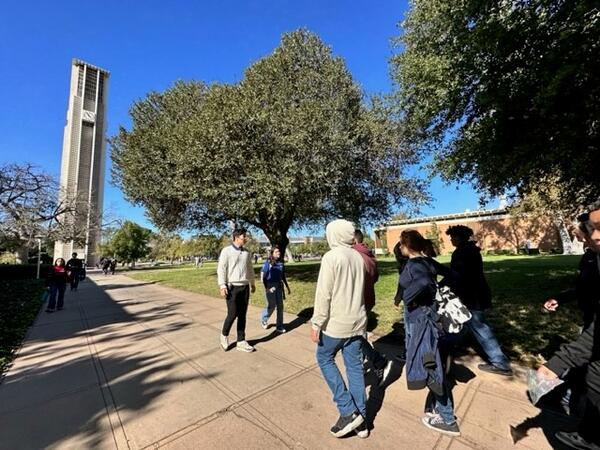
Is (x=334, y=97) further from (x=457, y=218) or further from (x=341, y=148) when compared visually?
(x=457, y=218)

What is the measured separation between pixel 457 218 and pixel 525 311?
4302 centimetres

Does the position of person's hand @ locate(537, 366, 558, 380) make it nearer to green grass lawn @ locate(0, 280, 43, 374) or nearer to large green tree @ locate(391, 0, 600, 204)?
large green tree @ locate(391, 0, 600, 204)

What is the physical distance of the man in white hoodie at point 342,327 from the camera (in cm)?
251

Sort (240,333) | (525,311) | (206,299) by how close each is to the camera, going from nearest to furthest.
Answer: (240,333)
(525,311)
(206,299)

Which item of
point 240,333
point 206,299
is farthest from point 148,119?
point 240,333

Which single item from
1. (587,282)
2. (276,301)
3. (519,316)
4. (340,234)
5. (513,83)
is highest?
(513,83)

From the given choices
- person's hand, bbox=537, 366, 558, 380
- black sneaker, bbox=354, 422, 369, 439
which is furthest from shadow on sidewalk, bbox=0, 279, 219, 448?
person's hand, bbox=537, 366, 558, 380

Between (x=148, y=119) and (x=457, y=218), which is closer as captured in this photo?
(x=148, y=119)

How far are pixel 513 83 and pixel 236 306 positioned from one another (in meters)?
7.10

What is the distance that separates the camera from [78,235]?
21141 mm

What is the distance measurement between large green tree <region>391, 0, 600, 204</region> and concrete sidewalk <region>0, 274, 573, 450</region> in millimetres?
5321

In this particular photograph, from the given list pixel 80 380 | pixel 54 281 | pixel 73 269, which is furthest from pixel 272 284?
pixel 73 269

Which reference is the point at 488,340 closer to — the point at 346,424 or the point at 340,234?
the point at 346,424

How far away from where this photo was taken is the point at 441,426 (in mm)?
2541
